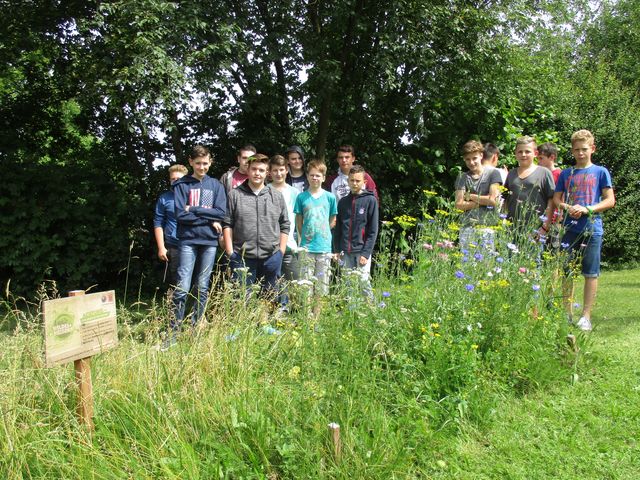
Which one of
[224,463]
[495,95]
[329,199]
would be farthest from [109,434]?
[495,95]

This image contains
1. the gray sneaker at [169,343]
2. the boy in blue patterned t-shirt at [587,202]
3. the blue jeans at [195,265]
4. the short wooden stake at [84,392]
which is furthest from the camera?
the blue jeans at [195,265]

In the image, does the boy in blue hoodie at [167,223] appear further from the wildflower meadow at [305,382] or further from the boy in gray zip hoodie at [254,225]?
the wildflower meadow at [305,382]

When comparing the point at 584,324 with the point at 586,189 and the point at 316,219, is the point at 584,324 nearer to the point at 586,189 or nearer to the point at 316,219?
the point at 586,189

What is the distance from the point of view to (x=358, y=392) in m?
2.72

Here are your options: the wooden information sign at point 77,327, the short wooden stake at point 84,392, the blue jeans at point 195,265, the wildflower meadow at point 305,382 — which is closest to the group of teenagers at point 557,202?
the wildflower meadow at point 305,382

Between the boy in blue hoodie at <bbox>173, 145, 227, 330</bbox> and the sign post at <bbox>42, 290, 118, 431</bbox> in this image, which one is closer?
the sign post at <bbox>42, 290, 118, 431</bbox>

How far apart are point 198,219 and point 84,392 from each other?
9.08 ft

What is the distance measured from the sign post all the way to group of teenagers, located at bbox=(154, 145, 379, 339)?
2.20 metres

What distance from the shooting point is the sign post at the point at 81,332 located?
2.21 meters

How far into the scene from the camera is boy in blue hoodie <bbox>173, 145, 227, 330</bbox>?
495cm

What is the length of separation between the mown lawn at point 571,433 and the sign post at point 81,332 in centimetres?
173

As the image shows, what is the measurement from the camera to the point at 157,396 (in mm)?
2494

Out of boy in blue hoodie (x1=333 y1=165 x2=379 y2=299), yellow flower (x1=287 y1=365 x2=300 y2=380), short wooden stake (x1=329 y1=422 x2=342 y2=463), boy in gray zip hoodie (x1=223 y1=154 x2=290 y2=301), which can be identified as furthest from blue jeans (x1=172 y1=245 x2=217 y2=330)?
short wooden stake (x1=329 y1=422 x2=342 y2=463)

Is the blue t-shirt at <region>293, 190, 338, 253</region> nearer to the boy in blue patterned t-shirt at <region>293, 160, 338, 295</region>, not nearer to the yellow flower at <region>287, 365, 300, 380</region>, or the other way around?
the boy in blue patterned t-shirt at <region>293, 160, 338, 295</region>
